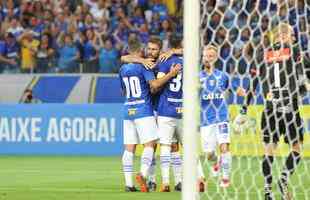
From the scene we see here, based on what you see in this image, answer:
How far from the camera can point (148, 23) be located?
26922 mm

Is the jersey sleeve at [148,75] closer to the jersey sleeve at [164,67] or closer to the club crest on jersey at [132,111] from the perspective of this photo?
the jersey sleeve at [164,67]

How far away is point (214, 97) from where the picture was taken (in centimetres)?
Answer: 1388

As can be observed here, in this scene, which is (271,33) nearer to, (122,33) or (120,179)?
(120,179)

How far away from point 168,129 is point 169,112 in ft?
0.73

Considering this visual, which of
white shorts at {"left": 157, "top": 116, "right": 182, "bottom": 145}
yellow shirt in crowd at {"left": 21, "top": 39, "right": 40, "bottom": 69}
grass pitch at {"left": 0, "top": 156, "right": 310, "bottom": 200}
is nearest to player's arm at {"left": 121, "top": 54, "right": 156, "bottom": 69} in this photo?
white shorts at {"left": 157, "top": 116, "right": 182, "bottom": 145}

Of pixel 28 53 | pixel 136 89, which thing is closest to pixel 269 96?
pixel 136 89

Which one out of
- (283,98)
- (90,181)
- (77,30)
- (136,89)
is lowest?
(90,181)

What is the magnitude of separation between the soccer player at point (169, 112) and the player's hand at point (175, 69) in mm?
125

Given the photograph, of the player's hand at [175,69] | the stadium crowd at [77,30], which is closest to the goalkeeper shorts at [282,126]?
the player's hand at [175,69]

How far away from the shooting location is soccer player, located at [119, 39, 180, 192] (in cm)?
1396

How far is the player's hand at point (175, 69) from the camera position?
1382 cm

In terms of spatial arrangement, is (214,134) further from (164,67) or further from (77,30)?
(77,30)

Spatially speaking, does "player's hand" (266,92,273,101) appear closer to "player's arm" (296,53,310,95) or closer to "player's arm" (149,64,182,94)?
"player's arm" (296,53,310,95)

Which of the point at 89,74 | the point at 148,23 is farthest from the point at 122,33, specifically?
the point at 89,74
